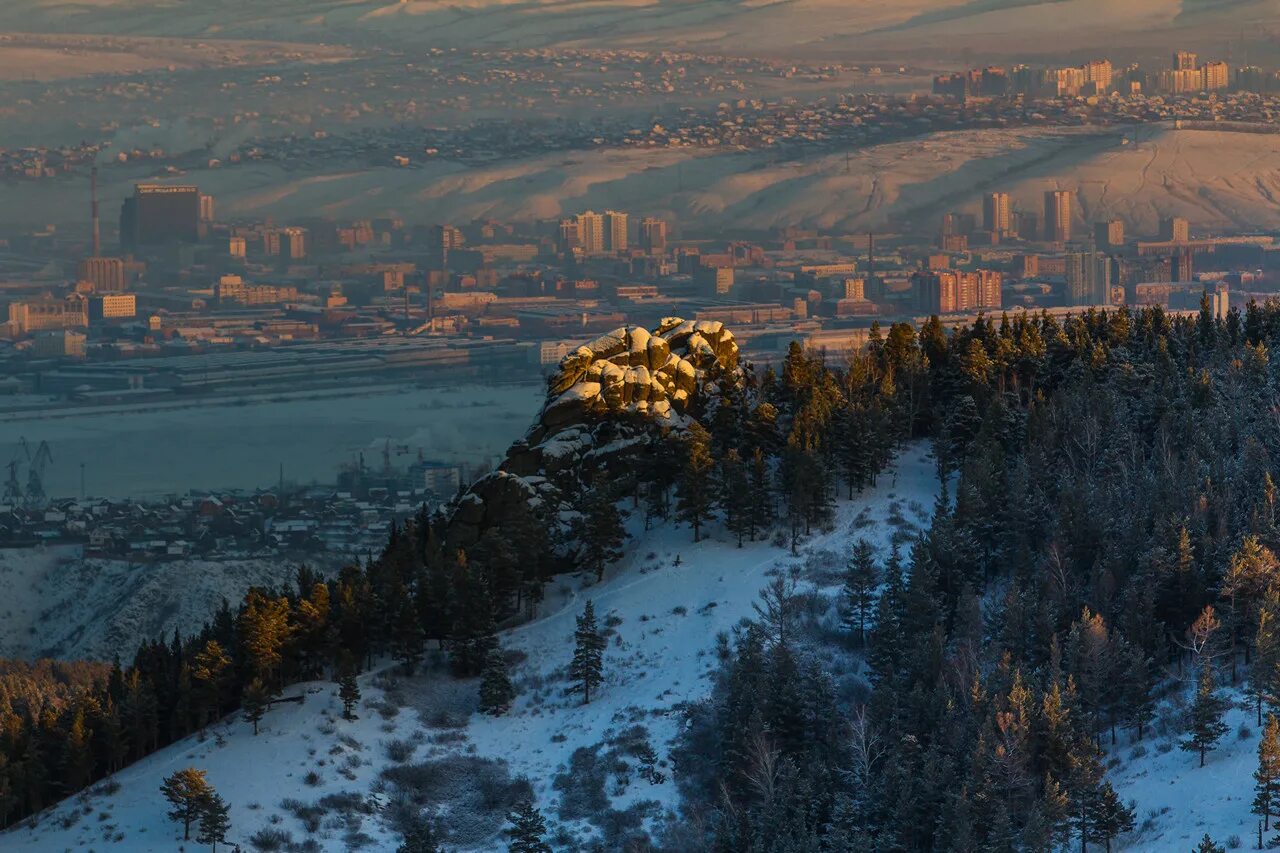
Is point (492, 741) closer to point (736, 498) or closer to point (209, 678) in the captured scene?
point (209, 678)

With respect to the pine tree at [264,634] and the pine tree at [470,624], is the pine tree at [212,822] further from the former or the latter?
the pine tree at [470,624]

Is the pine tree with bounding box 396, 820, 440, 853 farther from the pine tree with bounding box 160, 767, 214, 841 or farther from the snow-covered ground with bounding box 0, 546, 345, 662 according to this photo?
the snow-covered ground with bounding box 0, 546, 345, 662

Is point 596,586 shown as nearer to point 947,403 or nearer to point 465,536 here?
point 465,536

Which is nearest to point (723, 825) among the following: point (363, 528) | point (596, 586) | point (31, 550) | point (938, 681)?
point (938, 681)

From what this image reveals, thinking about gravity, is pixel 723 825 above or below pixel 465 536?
below

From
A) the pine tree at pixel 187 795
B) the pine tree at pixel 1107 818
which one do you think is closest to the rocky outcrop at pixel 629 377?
the pine tree at pixel 187 795

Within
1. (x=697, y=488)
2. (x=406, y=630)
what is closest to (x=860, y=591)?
(x=697, y=488)
